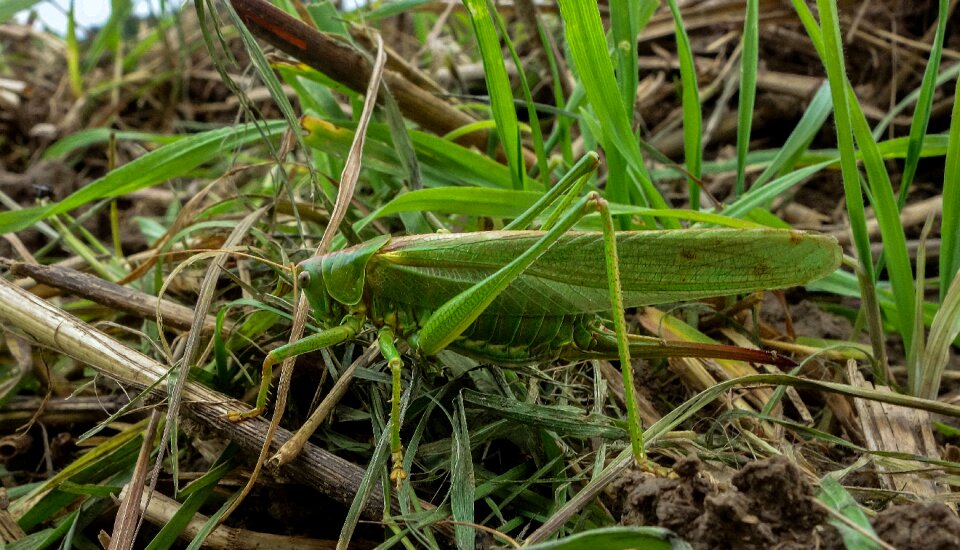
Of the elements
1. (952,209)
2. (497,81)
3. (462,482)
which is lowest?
(462,482)

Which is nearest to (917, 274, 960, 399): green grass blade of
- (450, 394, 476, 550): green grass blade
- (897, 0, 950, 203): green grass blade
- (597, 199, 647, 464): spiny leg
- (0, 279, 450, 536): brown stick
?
(897, 0, 950, 203): green grass blade

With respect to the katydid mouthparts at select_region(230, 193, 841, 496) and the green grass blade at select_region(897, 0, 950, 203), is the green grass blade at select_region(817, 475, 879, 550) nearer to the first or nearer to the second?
the katydid mouthparts at select_region(230, 193, 841, 496)

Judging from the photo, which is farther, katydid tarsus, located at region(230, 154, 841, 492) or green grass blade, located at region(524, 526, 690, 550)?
katydid tarsus, located at region(230, 154, 841, 492)

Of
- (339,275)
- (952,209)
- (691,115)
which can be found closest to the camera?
(339,275)

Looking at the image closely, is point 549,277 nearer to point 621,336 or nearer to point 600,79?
point 621,336

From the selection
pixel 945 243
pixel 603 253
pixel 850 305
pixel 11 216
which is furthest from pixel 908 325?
pixel 11 216

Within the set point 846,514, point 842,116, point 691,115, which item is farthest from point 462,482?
point 691,115

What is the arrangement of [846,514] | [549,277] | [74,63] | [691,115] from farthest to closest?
[74,63] < [691,115] < [549,277] < [846,514]

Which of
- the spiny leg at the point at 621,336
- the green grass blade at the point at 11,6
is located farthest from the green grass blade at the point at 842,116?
the green grass blade at the point at 11,6
